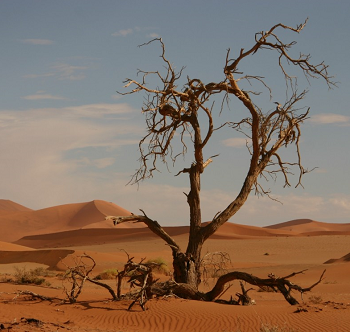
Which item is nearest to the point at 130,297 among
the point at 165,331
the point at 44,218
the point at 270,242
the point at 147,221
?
the point at 147,221

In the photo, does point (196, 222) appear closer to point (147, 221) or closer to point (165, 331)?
point (147, 221)

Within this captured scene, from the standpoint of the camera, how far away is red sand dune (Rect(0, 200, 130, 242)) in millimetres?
102750

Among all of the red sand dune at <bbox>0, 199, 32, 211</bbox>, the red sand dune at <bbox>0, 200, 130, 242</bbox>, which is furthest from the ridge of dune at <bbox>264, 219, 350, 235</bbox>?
the red sand dune at <bbox>0, 199, 32, 211</bbox>

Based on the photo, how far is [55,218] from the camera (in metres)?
113

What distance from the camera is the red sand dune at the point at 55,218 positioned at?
4045 inches

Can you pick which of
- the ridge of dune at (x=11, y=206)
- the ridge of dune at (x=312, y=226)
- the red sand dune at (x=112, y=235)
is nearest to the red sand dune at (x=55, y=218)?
the red sand dune at (x=112, y=235)

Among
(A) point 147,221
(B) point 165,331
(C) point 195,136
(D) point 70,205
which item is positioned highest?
(D) point 70,205

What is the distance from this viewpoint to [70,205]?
121m

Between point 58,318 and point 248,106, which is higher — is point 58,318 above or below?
below

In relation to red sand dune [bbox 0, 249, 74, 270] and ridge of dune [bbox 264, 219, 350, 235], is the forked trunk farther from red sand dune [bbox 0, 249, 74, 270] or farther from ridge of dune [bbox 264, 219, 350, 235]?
ridge of dune [bbox 264, 219, 350, 235]

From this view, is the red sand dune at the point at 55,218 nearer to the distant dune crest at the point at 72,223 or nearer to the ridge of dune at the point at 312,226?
the distant dune crest at the point at 72,223

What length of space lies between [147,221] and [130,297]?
1860mm

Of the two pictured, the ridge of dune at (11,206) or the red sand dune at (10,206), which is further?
the red sand dune at (10,206)

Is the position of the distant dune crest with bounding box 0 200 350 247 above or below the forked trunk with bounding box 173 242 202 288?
above
